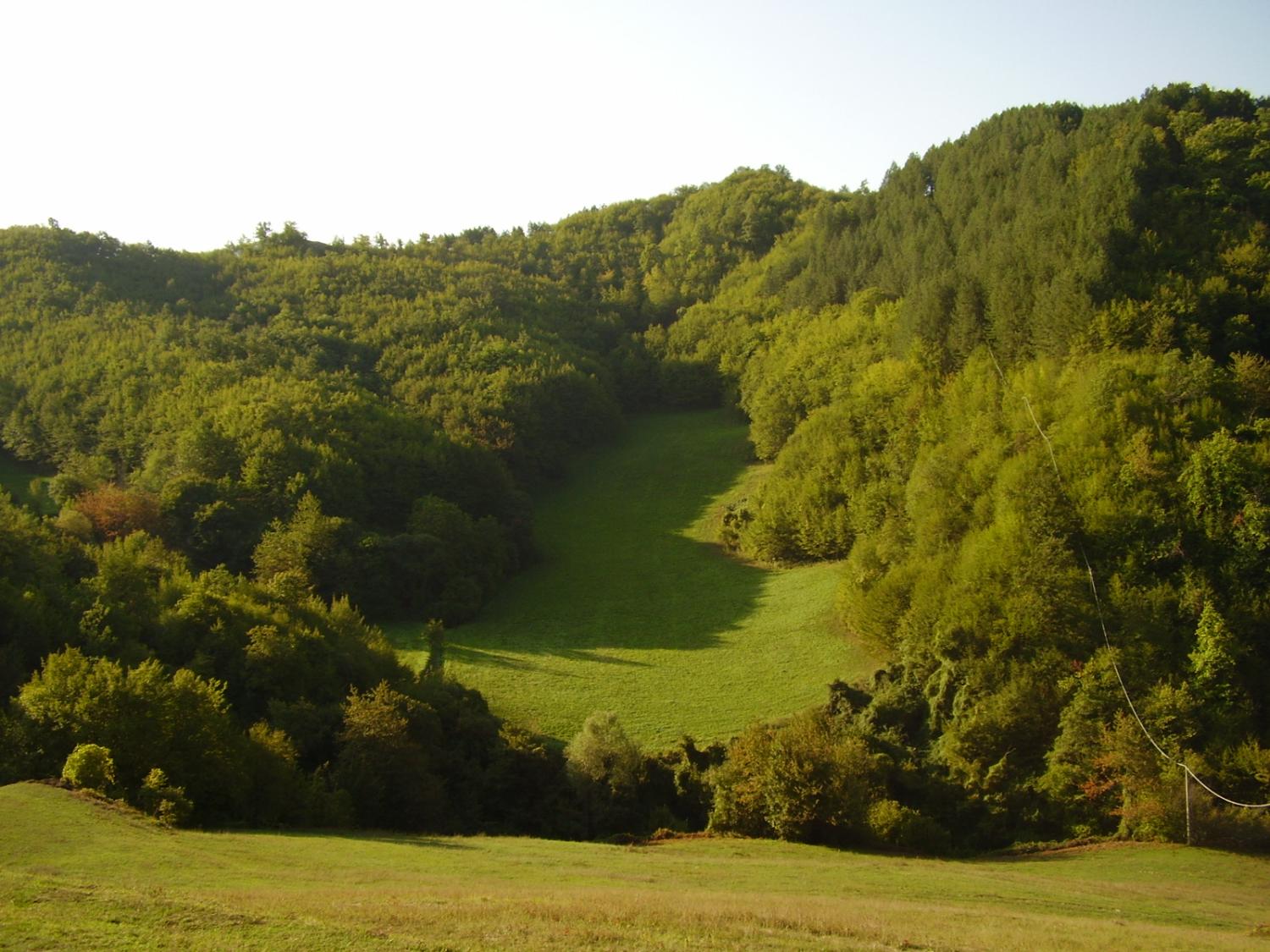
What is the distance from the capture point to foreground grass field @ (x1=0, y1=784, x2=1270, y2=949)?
53.2 ft

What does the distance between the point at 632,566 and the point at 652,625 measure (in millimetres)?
12103

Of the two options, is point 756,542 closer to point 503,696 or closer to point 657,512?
point 657,512

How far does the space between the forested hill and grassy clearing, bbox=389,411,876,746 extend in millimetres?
3244

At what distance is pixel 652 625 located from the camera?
65.6 meters

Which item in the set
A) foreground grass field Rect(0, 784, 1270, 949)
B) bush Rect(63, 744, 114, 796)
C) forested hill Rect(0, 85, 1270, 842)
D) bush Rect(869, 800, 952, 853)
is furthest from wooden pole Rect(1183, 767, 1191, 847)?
bush Rect(63, 744, 114, 796)

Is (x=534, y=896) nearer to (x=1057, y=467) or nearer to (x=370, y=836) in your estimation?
(x=370, y=836)

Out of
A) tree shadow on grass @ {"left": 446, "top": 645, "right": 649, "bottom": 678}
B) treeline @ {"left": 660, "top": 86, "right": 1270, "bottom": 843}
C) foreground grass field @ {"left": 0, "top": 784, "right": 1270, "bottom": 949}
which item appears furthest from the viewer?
tree shadow on grass @ {"left": 446, "top": 645, "right": 649, "bottom": 678}

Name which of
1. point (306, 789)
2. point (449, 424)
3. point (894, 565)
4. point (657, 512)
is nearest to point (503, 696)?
point (306, 789)

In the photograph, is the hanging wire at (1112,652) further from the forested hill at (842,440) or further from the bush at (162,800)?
the bush at (162,800)

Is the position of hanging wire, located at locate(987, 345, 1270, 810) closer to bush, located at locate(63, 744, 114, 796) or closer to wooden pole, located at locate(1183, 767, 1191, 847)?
wooden pole, located at locate(1183, 767, 1191, 847)

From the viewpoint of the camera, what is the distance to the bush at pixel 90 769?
28391mm

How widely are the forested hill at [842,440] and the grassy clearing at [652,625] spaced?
3.24 meters

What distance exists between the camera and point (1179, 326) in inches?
2430

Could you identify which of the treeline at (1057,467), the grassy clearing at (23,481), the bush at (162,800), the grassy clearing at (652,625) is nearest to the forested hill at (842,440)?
the treeline at (1057,467)
